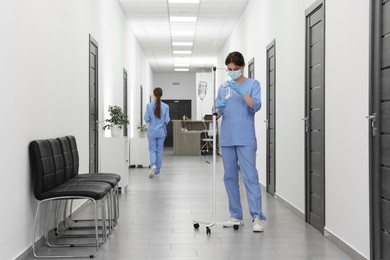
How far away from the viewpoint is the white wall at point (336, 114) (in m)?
3.32

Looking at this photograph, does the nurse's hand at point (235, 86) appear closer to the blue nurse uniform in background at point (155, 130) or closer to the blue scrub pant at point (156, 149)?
the blue nurse uniform in background at point (155, 130)

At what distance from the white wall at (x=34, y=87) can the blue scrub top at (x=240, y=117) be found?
4.65 feet

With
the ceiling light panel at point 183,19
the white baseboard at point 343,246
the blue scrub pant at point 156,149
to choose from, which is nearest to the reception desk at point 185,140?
the ceiling light panel at point 183,19

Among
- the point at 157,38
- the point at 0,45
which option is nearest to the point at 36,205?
the point at 0,45

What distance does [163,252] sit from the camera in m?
3.65

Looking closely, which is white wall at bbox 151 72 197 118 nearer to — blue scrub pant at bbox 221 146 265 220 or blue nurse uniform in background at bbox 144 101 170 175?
blue nurse uniform in background at bbox 144 101 170 175

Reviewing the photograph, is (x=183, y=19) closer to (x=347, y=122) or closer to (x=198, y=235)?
(x=198, y=235)

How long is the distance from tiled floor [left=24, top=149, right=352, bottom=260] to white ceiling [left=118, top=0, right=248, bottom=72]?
4.05m

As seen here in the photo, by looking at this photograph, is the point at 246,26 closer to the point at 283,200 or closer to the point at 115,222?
the point at 283,200

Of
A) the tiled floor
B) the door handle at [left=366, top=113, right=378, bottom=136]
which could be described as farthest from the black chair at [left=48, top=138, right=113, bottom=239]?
the door handle at [left=366, top=113, right=378, bottom=136]

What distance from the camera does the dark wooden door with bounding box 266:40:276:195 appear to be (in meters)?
6.58

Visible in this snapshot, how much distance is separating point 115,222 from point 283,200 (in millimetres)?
2075

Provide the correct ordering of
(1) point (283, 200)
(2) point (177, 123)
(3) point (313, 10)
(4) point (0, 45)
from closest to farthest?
(4) point (0, 45), (3) point (313, 10), (1) point (283, 200), (2) point (177, 123)

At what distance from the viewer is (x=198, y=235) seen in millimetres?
4227
